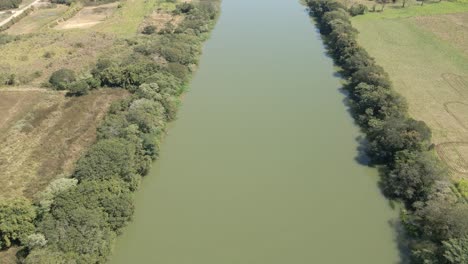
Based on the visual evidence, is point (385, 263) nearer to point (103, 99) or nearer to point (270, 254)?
point (270, 254)

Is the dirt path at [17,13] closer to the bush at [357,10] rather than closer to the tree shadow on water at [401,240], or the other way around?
the bush at [357,10]

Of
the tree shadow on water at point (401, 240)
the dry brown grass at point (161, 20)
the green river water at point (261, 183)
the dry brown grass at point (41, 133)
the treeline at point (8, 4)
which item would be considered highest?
the treeline at point (8, 4)

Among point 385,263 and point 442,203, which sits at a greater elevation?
point 442,203

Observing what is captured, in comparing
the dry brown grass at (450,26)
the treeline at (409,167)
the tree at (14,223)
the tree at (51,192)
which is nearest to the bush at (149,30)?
the treeline at (409,167)

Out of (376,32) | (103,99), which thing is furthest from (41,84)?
(376,32)

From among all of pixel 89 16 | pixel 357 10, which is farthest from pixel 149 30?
pixel 357 10

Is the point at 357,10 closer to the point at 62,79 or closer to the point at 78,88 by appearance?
the point at 78,88
